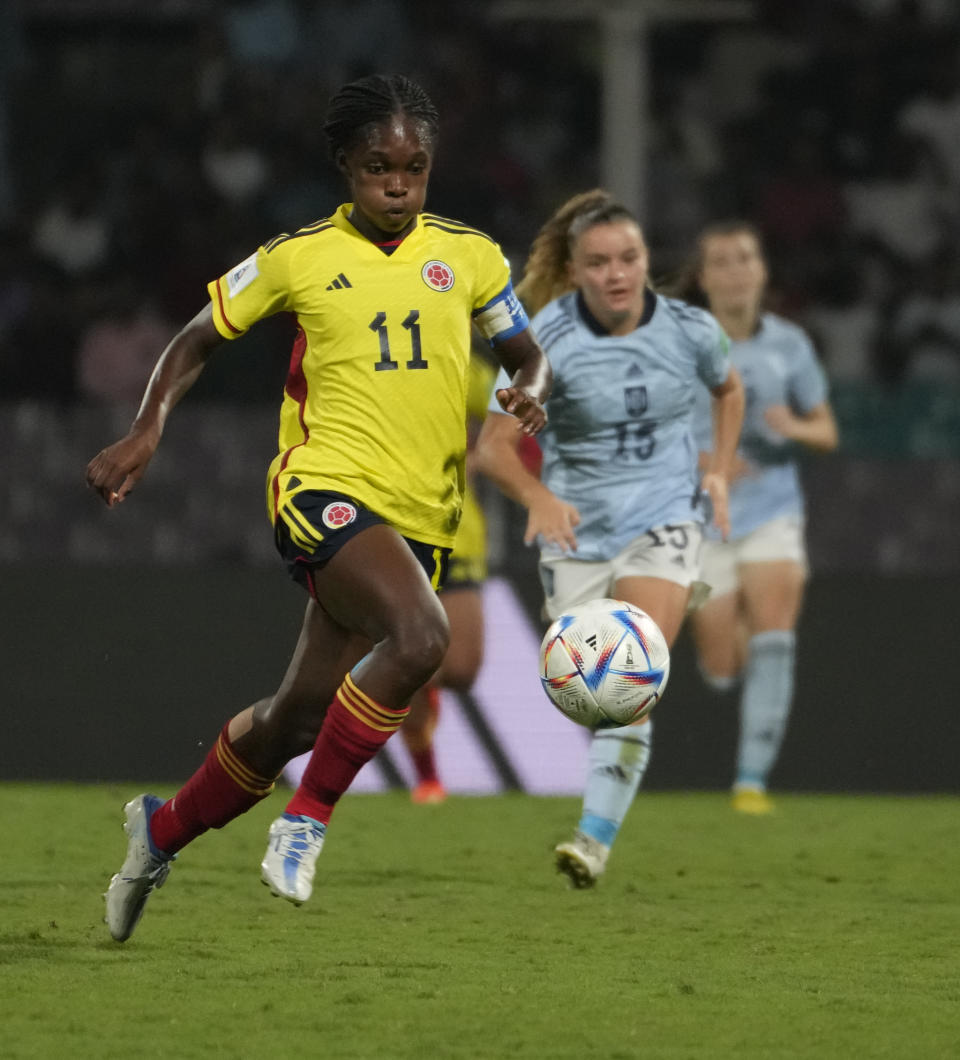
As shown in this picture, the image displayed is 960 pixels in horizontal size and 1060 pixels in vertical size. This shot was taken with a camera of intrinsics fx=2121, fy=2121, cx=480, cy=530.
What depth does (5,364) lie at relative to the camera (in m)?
11.3

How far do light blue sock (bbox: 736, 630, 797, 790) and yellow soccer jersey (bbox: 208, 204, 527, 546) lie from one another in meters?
3.87

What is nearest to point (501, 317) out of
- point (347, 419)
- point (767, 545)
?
point (347, 419)

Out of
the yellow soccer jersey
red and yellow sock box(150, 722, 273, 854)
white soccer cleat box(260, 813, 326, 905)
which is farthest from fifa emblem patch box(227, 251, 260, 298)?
white soccer cleat box(260, 813, 326, 905)

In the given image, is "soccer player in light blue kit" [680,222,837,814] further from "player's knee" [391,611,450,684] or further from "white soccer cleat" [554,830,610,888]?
"player's knee" [391,611,450,684]

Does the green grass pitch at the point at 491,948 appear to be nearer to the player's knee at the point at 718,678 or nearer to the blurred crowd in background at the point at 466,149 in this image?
the player's knee at the point at 718,678

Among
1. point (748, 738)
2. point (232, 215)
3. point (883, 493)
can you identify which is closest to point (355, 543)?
point (748, 738)

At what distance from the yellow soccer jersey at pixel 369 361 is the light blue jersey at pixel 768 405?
3815 millimetres

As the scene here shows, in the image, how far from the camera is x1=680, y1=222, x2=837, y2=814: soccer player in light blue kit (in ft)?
27.8

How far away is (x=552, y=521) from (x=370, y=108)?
4.90 ft

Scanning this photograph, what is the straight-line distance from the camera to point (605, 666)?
5371mm

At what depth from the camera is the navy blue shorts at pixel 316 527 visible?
4.64 m

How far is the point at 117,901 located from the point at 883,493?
5.49m

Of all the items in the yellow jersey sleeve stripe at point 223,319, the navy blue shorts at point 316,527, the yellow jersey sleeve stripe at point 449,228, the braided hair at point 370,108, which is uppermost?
the braided hair at point 370,108

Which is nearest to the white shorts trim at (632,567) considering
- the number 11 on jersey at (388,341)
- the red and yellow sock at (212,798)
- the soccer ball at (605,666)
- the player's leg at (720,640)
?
the soccer ball at (605,666)
